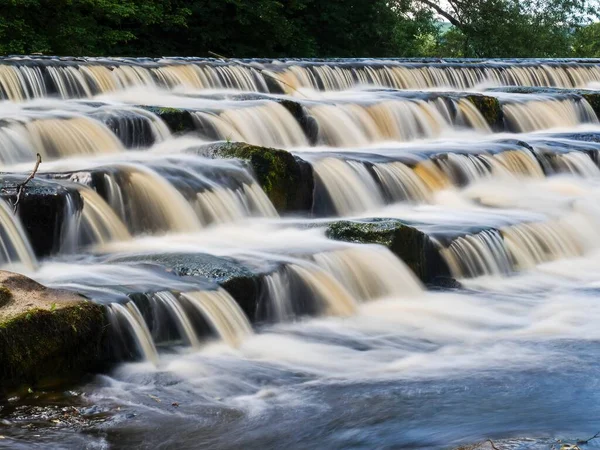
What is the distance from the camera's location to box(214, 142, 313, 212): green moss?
10703 mm

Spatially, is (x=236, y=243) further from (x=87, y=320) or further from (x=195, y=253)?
(x=87, y=320)

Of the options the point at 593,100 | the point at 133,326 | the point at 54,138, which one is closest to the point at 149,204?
the point at 54,138

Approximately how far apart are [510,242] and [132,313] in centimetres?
450

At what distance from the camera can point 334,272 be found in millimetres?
8523

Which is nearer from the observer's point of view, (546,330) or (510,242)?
(546,330)

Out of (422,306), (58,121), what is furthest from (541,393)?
(58,121)

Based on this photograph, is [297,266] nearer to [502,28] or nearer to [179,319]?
[179,319]

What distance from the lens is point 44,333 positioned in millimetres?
6359

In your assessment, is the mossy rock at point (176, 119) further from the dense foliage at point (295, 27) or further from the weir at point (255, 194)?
the dense foliage at point (295, 27)

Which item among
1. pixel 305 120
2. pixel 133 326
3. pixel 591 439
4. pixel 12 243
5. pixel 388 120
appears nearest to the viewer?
pixel 591 439

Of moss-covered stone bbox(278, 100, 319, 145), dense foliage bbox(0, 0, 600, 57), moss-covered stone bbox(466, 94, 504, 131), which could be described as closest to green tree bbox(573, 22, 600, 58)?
dense foliage bbox(0, 0, 600, 57)

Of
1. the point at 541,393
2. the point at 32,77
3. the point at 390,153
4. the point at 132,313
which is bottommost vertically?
the point at 541,393

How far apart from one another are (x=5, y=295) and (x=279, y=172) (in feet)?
15.3

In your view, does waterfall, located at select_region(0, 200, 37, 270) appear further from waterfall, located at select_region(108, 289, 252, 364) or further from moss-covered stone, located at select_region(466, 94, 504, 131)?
moss-covered stone, located at select_region(466, 94, 504, 131)
